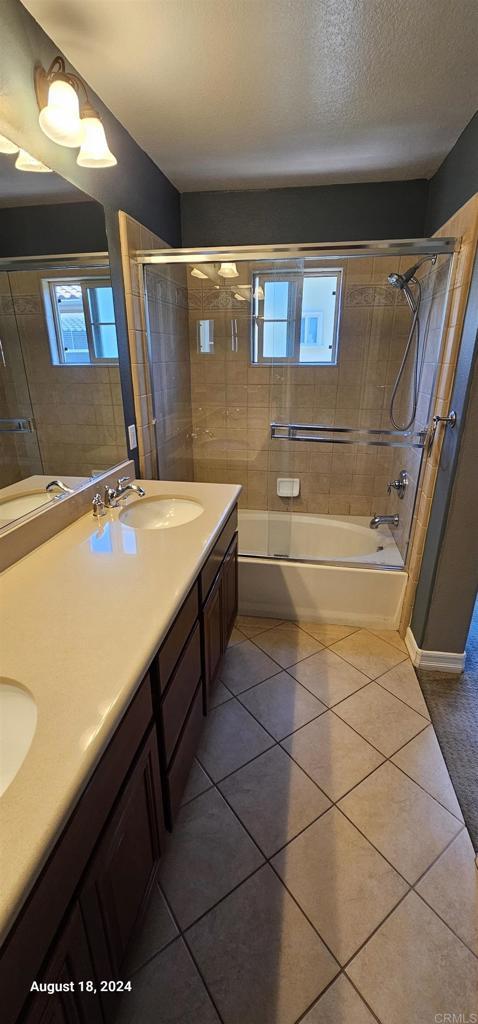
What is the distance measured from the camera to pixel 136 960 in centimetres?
107

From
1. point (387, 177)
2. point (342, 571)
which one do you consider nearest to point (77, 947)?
point (342, 571)

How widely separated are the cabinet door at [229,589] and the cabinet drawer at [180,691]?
1.25ft

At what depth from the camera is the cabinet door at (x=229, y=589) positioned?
5.79ft

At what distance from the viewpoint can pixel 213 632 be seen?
1.60m

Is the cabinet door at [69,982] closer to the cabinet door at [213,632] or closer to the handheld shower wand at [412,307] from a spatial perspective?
the cabinet door at [213,632]

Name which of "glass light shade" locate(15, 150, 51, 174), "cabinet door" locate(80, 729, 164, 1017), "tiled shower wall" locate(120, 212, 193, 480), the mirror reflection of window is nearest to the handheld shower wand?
the mirror reflection of window

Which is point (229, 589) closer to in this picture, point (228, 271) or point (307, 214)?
point (228, 271)

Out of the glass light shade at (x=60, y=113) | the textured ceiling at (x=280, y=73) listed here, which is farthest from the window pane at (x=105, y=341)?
the textured ceiling at (x=280, y=73)

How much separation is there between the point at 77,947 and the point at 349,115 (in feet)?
8.55

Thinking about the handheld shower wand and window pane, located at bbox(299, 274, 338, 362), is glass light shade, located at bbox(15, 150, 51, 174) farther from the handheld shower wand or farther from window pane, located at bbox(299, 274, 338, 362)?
the handheld shower wand

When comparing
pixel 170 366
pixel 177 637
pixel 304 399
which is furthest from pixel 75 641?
pixel 304 399

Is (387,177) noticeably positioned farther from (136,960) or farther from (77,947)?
(136,960)

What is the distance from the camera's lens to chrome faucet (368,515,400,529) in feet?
8.49

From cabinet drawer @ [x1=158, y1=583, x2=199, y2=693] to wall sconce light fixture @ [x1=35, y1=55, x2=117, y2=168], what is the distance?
1410 millimetres
